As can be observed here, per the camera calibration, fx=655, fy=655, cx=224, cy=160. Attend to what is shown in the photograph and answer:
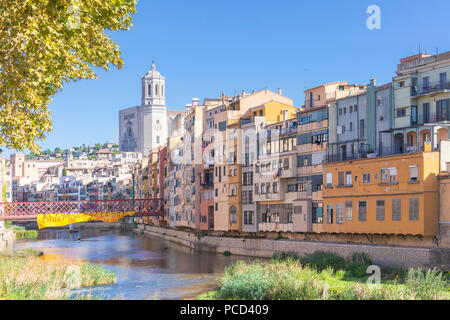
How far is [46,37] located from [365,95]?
32.4m

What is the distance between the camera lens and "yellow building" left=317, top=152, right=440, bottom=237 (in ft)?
134

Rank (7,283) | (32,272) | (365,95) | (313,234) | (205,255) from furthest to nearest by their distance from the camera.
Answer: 1. (205,255)
2. (313,234)
3. (365,95)
4. (32,272)
5. (7,283)

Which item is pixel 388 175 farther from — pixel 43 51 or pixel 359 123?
pixel 43 51

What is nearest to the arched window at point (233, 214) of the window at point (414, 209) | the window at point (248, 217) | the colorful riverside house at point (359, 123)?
the window at point (248, 217)

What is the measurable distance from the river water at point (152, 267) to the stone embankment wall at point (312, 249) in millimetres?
1313

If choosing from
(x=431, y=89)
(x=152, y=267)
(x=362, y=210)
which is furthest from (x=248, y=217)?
(x=431, y=89)

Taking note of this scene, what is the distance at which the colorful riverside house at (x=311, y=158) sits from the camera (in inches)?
2071

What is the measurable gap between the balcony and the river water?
18570 millimetres

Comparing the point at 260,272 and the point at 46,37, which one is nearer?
the point at 46,37

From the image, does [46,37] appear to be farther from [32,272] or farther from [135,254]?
[135,254]

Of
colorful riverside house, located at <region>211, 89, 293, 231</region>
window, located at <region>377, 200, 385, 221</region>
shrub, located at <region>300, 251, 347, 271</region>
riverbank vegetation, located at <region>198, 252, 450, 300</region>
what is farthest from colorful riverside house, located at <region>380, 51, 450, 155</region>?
colorful riverside house, located at <region>211, 89, 293, 231</region>

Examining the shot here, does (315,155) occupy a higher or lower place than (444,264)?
higher
